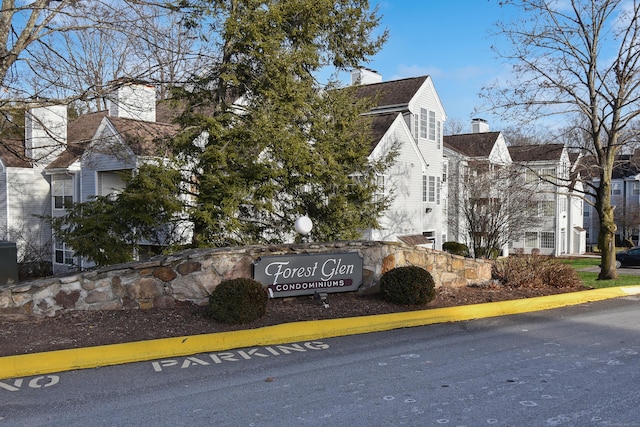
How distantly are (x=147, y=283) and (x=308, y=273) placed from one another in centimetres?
276

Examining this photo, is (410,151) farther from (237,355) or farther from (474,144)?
(237,355)

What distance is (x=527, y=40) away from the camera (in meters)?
16.0

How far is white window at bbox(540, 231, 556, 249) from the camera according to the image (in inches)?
1620

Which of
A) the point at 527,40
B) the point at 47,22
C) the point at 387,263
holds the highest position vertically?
the point at 527,40

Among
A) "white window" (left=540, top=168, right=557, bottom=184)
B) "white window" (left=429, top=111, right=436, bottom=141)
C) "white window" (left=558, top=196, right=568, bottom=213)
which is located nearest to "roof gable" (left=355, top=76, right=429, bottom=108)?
"white window" (left=429, top=111, right=436, bottom=141)

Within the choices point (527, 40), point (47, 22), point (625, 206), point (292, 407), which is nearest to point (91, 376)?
point (292, 407)

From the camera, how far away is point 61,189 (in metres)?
26.1

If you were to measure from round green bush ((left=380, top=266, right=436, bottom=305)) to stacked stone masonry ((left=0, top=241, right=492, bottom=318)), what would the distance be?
79 centimetres

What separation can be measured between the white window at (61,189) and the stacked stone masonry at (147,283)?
62.3 ft

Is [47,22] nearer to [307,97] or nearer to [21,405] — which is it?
[307,97]

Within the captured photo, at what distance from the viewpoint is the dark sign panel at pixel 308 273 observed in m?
9.14

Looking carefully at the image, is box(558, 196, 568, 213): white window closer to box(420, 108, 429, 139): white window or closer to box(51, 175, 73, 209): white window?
box(420, 108, 429, 139): white window

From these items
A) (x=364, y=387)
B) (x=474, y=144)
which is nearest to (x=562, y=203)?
(x=474, y=144)

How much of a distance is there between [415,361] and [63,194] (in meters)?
23.5
